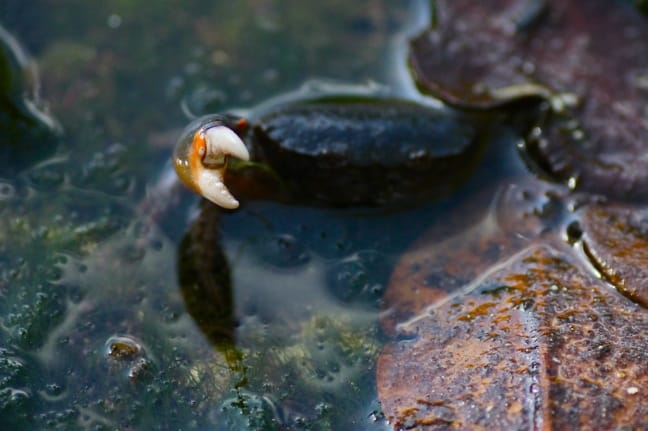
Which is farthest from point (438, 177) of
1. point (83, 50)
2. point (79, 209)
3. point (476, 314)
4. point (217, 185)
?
point (83, 50)

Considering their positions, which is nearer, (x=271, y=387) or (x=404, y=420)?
(x=404, y=420)

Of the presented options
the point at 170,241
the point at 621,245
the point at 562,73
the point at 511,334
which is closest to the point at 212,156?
the point at 170,241

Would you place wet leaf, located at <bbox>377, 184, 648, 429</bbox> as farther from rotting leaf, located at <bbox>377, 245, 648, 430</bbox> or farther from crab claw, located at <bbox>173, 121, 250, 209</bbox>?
crab claw, located at <bbox>173, 121, 250, 209</bbox>

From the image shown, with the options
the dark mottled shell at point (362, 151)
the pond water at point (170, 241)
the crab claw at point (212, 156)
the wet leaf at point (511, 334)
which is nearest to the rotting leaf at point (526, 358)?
the wet leaf at point (511, 334)

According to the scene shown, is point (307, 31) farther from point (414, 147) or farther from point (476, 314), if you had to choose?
point (476, 314)

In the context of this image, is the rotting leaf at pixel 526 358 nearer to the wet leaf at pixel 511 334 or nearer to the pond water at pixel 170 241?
the wet leaf at pixel 511 334

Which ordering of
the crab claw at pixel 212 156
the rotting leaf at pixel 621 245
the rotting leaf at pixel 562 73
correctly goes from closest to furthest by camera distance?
the crab claw at pixel 212 156 → the rotting leaf at pixel 621 245 → the rotting leaf at pixel 562 73
